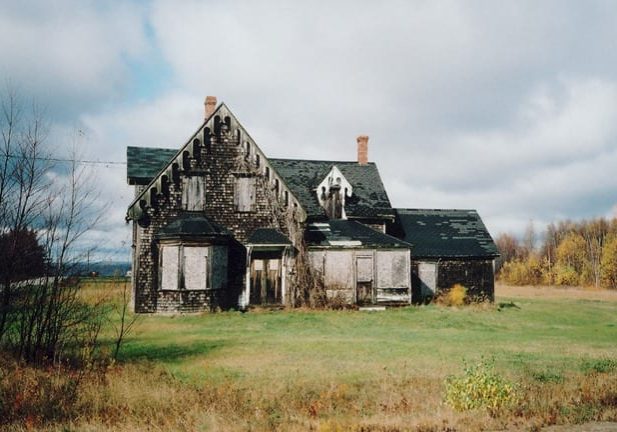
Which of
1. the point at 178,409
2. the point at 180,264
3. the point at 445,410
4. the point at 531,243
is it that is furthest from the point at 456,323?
the point at 531,243

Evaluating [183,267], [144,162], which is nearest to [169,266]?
[183,267]

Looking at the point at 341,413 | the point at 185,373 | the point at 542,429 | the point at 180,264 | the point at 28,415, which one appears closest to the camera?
the point at 542,429

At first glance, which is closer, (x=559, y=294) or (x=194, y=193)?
(x=194, y=193)

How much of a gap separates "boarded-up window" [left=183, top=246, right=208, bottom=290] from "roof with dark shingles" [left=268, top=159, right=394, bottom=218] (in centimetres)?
826

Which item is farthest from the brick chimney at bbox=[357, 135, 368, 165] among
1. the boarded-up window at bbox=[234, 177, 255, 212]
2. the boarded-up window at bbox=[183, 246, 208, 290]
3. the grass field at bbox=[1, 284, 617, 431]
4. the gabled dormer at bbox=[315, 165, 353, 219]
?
the grass field at bbox=[1, 284, 617, 431]

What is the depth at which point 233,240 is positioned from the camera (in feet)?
86.4

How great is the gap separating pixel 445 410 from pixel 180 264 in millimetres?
17578

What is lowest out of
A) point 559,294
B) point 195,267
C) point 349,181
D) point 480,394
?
point 559,294

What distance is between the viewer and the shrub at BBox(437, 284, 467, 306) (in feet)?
102

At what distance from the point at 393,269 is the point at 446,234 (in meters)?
8.37

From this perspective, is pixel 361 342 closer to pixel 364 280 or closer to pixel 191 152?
pixel 364 280

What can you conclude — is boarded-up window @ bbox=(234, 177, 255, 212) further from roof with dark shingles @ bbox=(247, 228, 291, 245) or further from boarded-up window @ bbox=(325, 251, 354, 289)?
boarded-up window @ bbox=(325, 251, 354, 289)

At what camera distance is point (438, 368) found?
12.8 m

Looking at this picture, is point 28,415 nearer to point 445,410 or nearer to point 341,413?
point 341,413
